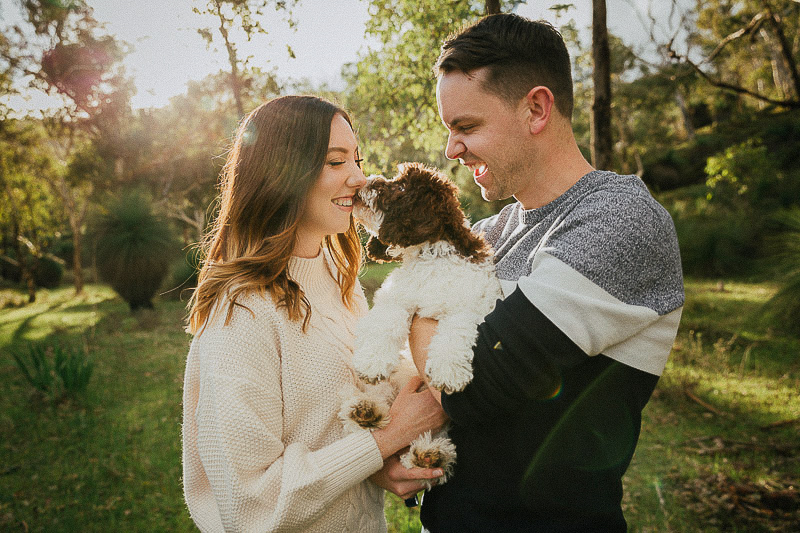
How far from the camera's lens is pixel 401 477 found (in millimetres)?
2180

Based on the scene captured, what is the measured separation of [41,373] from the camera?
7.37 meters

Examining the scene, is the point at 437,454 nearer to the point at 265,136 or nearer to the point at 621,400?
the point at 621,400

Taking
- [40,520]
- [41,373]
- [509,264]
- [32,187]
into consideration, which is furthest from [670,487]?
Result: [32,187]

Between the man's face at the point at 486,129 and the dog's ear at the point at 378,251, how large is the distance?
26.4 inches

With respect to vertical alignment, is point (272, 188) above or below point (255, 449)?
above

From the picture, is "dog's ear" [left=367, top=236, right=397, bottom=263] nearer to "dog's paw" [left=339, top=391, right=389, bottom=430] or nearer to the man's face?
the man's face

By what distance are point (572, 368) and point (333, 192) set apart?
4.88 feet

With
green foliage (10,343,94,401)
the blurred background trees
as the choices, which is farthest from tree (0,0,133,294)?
green foliage (10,343,94,401)

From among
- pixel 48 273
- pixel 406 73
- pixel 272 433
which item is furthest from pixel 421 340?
pixel 48 273

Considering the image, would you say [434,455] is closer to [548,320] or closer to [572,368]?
[572,368]

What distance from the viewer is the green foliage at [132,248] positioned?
15852 millimetres

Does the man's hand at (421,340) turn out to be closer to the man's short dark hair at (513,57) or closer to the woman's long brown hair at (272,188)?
the woman's long brown hair at (272,188)

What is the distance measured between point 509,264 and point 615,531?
115 centimetres

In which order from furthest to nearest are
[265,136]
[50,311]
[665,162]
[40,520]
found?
[665,162] → [50,311] → [40,520] → [265,136]
